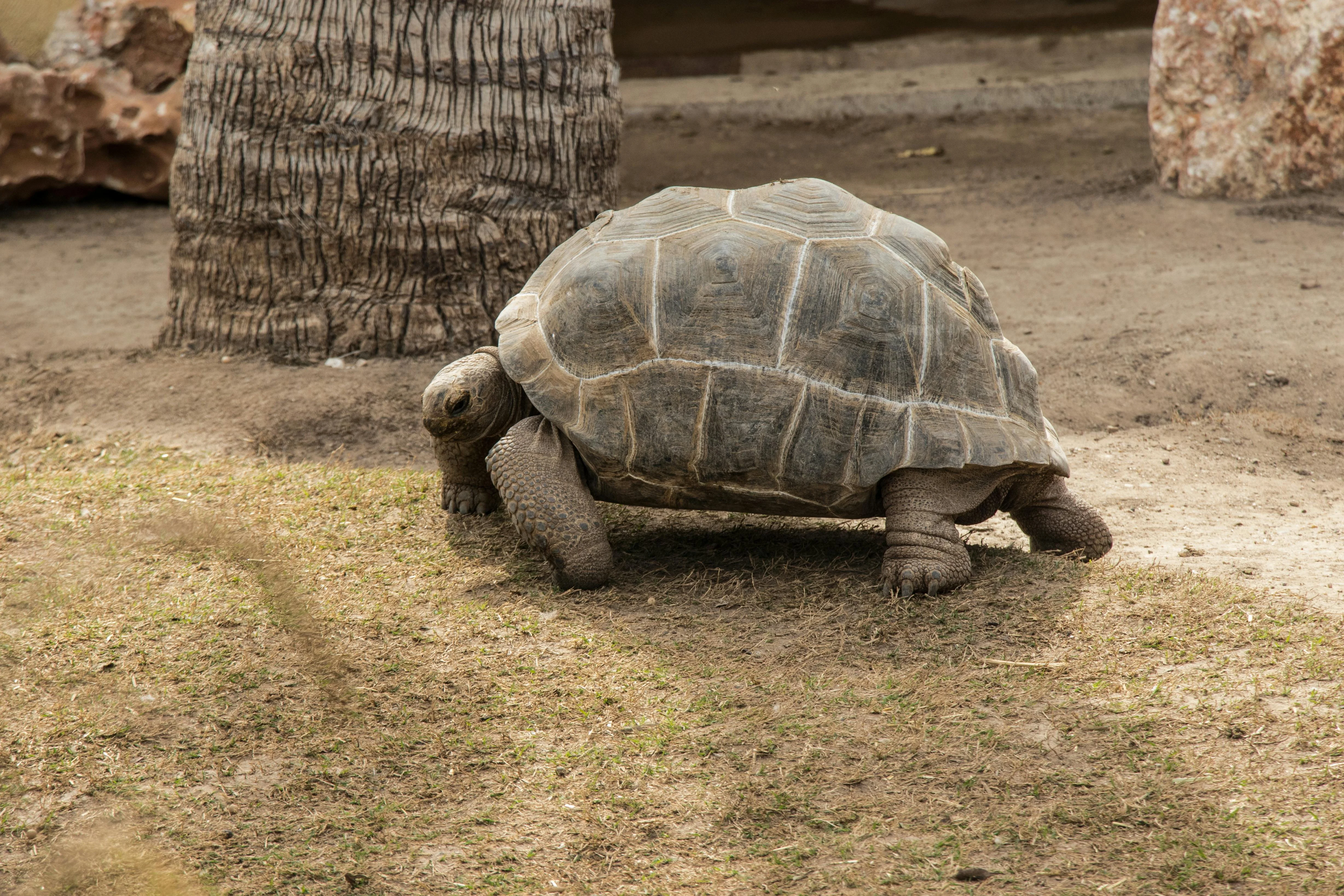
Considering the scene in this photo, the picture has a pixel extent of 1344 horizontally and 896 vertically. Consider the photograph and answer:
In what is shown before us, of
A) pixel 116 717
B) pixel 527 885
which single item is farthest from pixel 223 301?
pixel 527 885

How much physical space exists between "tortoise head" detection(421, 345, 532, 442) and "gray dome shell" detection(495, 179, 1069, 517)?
0.68 ft

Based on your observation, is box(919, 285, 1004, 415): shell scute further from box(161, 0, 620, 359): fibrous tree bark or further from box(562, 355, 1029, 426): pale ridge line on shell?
box(161, 0, 620, 359): fibrous tree bark

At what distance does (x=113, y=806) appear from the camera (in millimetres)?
2193

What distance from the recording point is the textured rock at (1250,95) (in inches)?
269

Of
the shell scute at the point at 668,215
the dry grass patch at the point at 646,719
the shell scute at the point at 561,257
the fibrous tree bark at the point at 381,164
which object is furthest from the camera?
the fibrous tree bark at the point at 381,164

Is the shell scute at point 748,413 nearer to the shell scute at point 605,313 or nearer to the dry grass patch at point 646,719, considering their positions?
the shell scute at point 605,313

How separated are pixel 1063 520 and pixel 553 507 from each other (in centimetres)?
153

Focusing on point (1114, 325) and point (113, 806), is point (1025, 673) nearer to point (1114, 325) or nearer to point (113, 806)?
point (113, 806)

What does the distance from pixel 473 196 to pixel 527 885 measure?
11.1 feet

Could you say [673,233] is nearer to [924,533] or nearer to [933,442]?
[933,442]

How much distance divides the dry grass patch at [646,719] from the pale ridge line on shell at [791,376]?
1.62 ft

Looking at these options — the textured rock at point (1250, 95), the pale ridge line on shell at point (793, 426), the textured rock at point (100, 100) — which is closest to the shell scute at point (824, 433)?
the pale ridge line on shell at point (793, 426)

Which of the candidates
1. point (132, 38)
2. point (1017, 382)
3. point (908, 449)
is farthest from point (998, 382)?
point (132, 38)

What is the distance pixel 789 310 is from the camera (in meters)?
3.04
